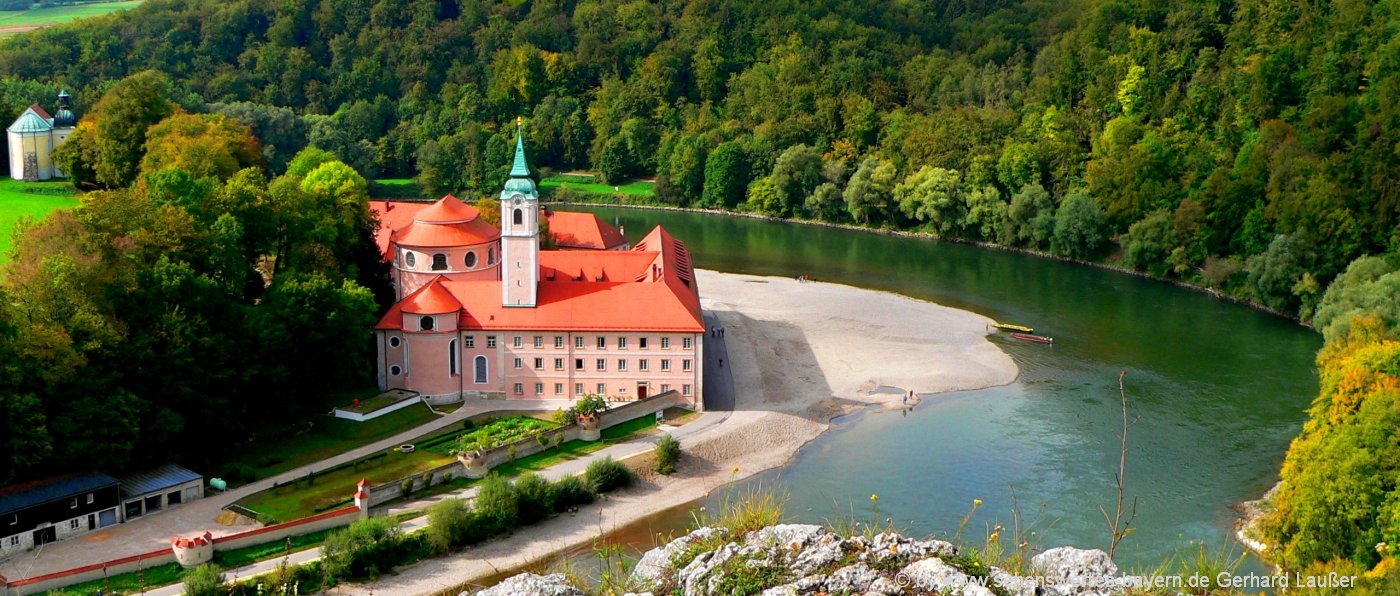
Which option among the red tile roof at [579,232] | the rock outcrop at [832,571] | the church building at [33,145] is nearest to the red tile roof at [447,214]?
the red tile roof at [579,232]

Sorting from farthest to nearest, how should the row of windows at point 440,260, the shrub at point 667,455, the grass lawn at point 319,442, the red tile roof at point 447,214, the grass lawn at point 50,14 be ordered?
1. the grass lawn at point 50,14
2. the red tile roof at point 447,214
3. the row of windows at point 440,260
4. the shrub at point 667,455
5. the grass lawn at point 319,442

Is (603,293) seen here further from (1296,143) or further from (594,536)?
(1296,143)

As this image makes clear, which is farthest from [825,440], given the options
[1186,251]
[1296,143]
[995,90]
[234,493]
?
[995,90]

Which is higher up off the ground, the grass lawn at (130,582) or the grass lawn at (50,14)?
the grass lawn at (50,14)

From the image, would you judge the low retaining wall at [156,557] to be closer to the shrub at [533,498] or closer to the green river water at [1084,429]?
the shrub at [533,498]

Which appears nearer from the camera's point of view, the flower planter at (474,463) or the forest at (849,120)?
the flower planter at (474,463)

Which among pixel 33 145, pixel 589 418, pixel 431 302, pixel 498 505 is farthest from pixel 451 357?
pixel 33 145

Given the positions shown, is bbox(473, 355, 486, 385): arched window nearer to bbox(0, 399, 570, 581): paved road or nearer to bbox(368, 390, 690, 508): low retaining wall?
bbox(368, 390, 690, 508): low retaining wall
